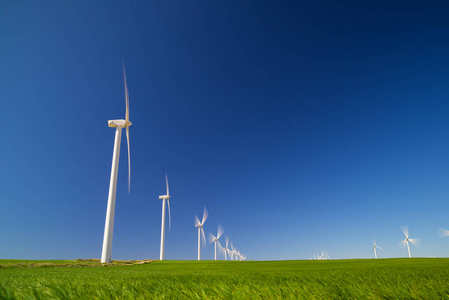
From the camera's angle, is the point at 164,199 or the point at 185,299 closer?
the point at 185,299

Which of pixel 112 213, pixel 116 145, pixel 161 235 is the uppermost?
pixel 116 145

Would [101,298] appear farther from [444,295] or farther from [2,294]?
[444,295]

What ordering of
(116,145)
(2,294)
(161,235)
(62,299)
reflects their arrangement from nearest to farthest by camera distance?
(2,294) < (62,299) < (116,145) < (161,235)

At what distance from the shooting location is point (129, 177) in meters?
40.1

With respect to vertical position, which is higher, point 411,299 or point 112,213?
point 112,213

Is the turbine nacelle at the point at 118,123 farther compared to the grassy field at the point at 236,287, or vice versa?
the turbine nacelle at the point at 118,123

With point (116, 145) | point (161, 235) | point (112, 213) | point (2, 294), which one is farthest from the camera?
point (161, 235)

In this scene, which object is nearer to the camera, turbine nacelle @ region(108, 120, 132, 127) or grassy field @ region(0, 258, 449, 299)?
grassy field @ region(0, 258, 449, 299)

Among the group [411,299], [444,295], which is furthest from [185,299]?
[444,295]

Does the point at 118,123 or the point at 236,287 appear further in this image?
the point at 118,123

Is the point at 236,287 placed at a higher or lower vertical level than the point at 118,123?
lower

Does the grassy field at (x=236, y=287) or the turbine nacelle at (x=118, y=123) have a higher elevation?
the turbine nacelle at (x=118, y=123)

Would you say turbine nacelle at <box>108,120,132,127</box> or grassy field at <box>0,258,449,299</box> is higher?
turbine nacelle at <box>108,120,132,127</box>

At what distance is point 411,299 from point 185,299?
2378 millimetres
